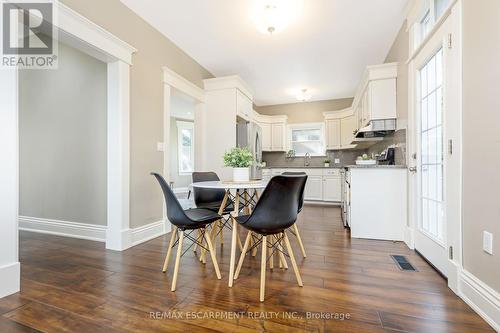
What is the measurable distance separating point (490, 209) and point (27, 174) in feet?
16.3

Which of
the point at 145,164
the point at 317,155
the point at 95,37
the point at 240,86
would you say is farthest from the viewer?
the point at 317,155

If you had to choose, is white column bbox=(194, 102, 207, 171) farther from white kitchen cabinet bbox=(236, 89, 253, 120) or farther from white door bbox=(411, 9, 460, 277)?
white door bbox=(411, 9, 460, 277)

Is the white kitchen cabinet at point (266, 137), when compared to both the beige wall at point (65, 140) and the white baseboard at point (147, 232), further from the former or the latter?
the beige wall at point (65, 140)

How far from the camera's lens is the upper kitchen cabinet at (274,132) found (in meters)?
6.61

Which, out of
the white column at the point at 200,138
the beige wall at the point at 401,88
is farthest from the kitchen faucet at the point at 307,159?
the white column at the point at 200,138

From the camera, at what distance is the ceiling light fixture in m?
2.58

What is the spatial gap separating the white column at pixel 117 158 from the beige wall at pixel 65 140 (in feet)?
1.05

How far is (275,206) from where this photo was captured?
168 centimetres

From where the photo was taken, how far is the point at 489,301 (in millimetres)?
1349

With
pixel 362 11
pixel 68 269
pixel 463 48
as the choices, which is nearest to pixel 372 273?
pixel 463 48

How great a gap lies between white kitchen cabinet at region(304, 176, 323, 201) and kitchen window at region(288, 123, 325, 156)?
1.01m

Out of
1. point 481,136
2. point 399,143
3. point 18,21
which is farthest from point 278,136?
point 18,21

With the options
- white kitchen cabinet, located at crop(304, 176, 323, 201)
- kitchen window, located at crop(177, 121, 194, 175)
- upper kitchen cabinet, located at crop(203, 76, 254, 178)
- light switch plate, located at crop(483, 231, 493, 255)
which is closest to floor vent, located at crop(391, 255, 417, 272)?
light switch plate, located at crop(483, 231, 493, 255)

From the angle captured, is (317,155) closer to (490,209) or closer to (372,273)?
(372,273)
